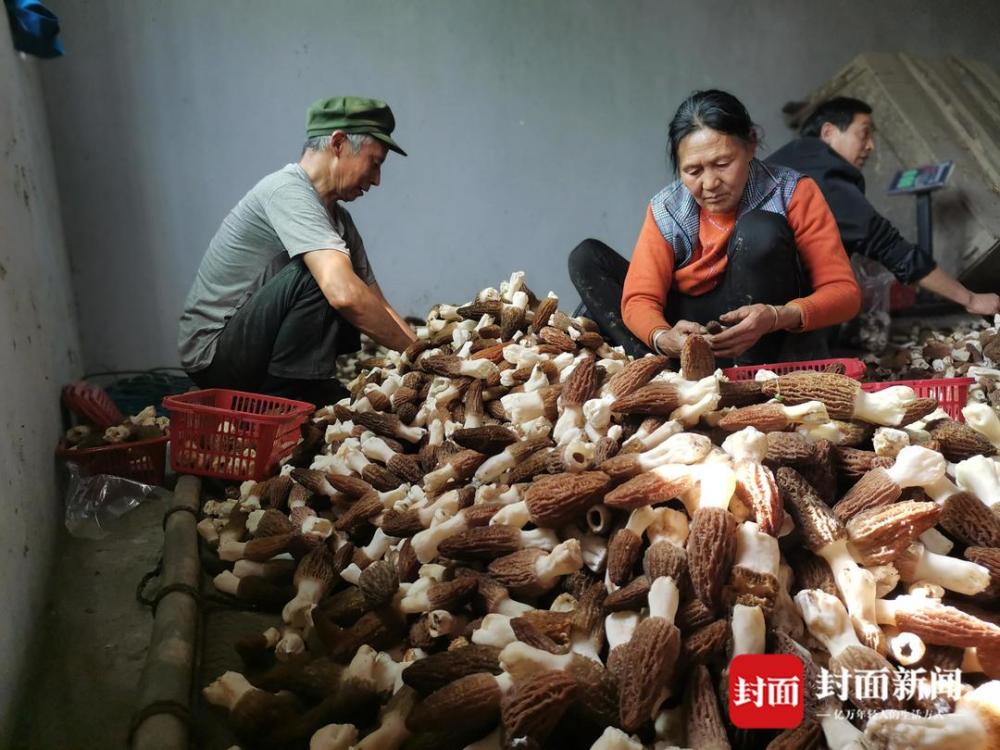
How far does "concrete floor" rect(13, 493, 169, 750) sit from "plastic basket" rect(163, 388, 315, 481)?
0.25 meters

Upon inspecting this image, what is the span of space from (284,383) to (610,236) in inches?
75.8

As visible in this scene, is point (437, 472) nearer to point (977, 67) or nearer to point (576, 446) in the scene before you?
point (576, 446)

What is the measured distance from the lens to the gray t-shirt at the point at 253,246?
2877mm

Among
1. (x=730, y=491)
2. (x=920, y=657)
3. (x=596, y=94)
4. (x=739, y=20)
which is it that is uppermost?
(x=739, y=20)

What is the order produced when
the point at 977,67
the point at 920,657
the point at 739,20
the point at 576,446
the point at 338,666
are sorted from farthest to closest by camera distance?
1. the point at 977,67
2. the point at 739,20
3. the point at 576,446
4. the point at 338,666
5. the point at 920,657

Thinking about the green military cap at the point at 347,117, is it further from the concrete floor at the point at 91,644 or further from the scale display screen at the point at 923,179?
the scale display screen at the point at 923,179

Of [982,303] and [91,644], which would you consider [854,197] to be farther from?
[91,644]

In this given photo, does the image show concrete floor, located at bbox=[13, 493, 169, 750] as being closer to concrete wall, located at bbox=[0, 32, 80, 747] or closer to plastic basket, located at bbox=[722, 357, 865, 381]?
concrete wall, located at bbox=[0, 32, 80, 747]

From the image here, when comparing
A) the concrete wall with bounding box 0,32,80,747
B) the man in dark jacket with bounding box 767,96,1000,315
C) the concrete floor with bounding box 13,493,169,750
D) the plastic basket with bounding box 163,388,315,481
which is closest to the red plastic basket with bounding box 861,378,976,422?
the man in dark jacket with bounding box 767,96,1000,315

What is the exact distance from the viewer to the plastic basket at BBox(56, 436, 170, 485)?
2.49m

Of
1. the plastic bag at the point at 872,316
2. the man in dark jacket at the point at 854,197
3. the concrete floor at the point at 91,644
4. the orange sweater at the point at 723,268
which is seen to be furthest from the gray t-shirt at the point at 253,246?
the plastic bag at the point at 872,316

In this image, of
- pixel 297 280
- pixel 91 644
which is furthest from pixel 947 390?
pixel 91 644

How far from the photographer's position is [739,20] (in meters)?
4.51

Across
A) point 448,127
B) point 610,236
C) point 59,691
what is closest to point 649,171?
point 610,236
